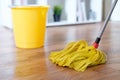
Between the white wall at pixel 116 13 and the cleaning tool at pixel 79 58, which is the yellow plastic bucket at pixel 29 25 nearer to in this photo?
the cleaning tool at pixel 79 58

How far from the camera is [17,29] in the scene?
1937 mm

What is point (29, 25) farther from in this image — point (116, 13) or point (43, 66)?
point (116, 13)

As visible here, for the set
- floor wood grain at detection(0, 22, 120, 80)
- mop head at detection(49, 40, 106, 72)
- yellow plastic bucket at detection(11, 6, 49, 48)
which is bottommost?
floor wood grain at detection(0, 22, 120, 80)

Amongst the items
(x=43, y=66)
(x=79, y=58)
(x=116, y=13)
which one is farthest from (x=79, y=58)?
(x=116, y=13)

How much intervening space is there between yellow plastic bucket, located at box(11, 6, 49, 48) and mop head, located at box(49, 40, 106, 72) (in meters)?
0.41

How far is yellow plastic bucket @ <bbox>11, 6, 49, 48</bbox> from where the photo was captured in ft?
6.16

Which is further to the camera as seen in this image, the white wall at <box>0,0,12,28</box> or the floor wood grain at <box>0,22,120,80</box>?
the white wall at <box>0,0,12,28</box>

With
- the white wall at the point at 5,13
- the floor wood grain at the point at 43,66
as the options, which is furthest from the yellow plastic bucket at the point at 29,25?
the white wall at the point at 5,13

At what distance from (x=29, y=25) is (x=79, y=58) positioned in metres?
0.63

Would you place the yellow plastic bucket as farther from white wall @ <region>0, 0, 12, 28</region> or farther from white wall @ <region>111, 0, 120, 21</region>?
white wall @ <region>111, 0, 120, 21</region>

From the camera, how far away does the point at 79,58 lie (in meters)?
1.41

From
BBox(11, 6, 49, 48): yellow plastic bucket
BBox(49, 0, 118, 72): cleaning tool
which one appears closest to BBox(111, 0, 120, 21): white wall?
BBox(11, 6, 49, 48): yellow plastic bucket

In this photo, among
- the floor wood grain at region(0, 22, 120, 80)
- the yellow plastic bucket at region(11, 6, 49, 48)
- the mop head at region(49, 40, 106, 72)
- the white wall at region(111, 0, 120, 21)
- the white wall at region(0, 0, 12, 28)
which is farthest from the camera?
the white wall at region(111, 0, 120, 21)

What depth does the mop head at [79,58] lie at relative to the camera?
137 cm
